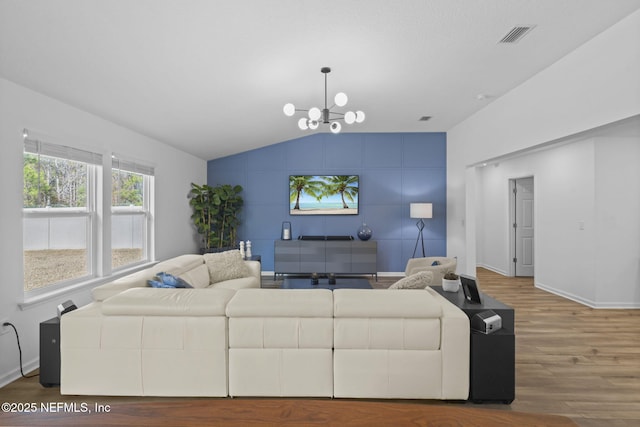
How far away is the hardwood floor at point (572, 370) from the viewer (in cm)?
227

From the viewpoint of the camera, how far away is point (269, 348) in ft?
7.22

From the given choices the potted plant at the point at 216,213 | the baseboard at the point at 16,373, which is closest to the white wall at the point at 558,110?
the potted plant at the point at 216,213

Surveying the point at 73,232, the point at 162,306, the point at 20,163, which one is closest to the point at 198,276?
the point at 73,232

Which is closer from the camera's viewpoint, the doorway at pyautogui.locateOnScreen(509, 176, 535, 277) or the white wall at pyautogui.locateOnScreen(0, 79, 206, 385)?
the white wall at pyautogui.locateOnScreen(0, 79, 206, 385)

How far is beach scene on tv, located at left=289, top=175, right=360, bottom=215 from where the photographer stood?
6645 mm

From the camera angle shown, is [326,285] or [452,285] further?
[326,285]

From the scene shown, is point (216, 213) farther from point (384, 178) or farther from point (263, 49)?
point (263, 49)

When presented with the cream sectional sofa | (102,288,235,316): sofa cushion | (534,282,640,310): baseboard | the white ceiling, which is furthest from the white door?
(102,288,235,316): sofa cushion

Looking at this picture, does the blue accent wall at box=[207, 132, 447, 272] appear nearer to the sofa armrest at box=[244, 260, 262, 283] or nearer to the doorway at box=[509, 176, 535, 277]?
the doorway at box=[509, 176, 535, 277]

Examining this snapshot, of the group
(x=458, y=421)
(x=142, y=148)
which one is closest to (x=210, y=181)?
(x=142, y=148)

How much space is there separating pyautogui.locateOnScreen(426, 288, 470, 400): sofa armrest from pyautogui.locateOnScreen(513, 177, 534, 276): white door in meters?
5.32

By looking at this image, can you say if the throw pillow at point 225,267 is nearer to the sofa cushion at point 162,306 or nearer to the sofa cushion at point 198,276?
the sofa cushion at point 198,276

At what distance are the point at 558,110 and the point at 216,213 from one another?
5.26 meters

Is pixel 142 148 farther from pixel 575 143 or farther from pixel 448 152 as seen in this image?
pixel 575 143
